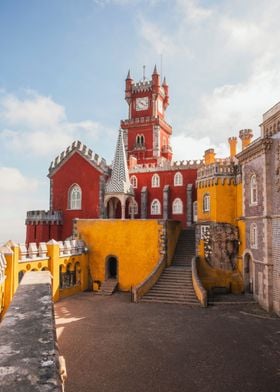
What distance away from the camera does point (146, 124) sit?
41281mm

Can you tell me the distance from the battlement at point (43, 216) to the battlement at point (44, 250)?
7.84 metres

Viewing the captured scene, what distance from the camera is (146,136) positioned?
41.4 metres

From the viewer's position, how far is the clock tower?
4078cm

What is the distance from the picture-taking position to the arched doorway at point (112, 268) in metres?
24.5

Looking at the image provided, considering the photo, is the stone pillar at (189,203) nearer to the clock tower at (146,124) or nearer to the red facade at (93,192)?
the red facade at (93,192)

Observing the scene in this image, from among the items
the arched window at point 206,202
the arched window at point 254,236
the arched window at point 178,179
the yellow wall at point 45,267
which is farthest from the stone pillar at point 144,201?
the arched window at point 254,236

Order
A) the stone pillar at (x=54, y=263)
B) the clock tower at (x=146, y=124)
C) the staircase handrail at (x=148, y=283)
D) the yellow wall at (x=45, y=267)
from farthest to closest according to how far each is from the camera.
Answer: the clock tower at (x=146, y=124)
the stone pillar at (x=54, y=263)
the staircase handrail at (x=148, y=283)
the yellow wall at (x=45, y=267)

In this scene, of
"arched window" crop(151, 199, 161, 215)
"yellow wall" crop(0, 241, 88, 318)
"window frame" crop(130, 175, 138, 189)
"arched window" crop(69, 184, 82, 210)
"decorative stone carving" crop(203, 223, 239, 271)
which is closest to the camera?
"yellow wall" crop(0, 241, 88, 318)

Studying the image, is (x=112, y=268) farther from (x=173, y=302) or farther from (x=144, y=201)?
(x=144, y=201)

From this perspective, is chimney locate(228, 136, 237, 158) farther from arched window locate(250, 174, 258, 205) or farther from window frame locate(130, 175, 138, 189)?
window frame locate(130, 175, 138, 189)

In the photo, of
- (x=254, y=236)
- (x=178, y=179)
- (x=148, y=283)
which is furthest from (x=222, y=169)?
(x=148, y=283)

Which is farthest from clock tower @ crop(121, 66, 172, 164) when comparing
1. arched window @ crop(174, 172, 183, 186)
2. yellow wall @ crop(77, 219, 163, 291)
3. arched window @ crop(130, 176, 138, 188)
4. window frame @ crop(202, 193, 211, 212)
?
yellow wall @ crop(77, 219, 163, 291)

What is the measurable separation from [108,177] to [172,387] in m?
22.9

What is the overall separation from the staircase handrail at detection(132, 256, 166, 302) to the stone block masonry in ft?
43.0
